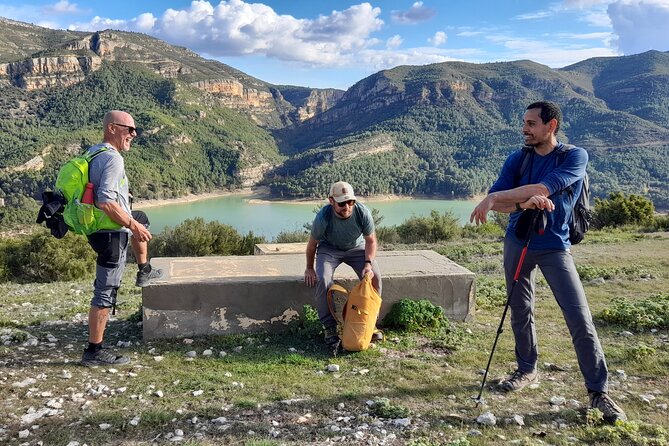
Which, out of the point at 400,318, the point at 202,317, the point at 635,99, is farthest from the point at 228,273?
the point at 635,99

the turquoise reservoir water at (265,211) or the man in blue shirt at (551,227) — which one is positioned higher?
the man in blue shirt at (551,227)

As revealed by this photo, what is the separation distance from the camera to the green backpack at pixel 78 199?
4.35 meters

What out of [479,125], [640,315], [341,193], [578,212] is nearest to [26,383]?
[341,193]

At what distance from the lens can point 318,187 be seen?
4075 inches

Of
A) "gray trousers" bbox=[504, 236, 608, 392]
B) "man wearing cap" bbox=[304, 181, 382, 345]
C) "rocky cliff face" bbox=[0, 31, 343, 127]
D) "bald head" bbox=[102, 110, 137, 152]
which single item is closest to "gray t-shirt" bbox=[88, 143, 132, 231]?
"bald head" bbox=[102, 110, 137, 152]

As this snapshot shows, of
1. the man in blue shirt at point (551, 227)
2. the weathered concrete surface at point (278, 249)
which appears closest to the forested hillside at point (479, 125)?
the weathered concrete surface at point (278, 249)

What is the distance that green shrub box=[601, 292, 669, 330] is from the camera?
19.9 feet

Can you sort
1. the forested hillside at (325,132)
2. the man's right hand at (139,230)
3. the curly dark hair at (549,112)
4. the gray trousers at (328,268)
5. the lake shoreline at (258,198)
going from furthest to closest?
the forested hillside at (325,132), the lake shoreline at (258,198), the gray trousers at (328,268), the man's right hand at (139,230), the curly dark hair at (549,112)

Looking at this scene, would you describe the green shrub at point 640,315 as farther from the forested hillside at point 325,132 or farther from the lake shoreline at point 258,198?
the lake shoreline at point 258,198

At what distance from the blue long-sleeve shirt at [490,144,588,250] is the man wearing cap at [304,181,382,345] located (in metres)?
1.74

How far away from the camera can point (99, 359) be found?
4.79 m

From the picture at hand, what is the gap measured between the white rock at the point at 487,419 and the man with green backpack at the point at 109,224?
3214 millimetres

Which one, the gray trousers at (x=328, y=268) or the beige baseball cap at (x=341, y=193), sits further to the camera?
the gray trousers at (x=328, y=268)

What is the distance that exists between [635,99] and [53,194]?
545 ft
